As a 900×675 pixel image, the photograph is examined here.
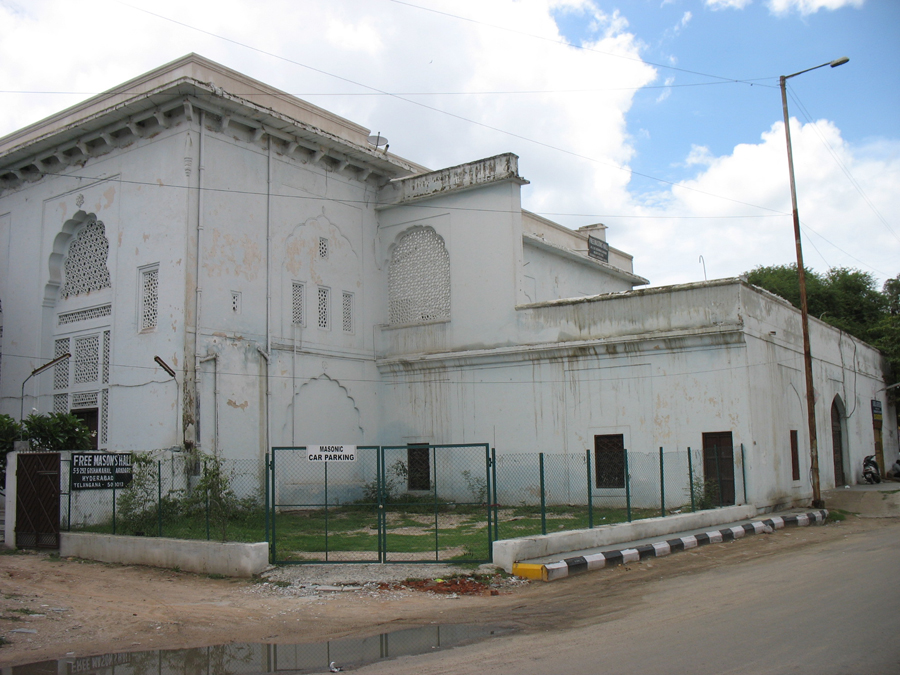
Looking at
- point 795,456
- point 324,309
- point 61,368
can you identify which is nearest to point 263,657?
point 324,309

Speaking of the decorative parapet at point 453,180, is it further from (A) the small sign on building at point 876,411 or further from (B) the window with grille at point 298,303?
→ (A) the small sign on building at point 876,411

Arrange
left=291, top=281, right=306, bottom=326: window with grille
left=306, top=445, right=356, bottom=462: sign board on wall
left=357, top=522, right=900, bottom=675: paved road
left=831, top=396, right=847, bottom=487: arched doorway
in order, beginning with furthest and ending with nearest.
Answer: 1. left=831, top=396, right=847, bottom=487: arched doorway
2. left=291, top=281, right=306, bottom=326: window with grille
3. left=306, top=445, right=356, bottom=462: sign board on wall
4. left=357, top=522, right=900, bottom=675: paved road

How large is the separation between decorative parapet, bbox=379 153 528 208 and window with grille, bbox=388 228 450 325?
3.64 feet

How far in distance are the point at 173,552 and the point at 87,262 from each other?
34.5ft

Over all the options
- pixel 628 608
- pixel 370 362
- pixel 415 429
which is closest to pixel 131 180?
pixel 370 362

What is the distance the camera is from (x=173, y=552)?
10938mm

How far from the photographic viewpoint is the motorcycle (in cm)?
2439

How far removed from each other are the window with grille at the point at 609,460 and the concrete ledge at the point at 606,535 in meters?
2.85

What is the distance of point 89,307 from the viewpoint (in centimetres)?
1825

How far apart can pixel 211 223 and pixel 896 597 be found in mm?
14585

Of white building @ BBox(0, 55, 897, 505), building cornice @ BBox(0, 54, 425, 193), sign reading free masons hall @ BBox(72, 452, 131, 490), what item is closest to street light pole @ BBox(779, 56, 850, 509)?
white building @ BBox(0, 55, 897, 505)

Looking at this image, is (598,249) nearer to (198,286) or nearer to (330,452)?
(198,286)

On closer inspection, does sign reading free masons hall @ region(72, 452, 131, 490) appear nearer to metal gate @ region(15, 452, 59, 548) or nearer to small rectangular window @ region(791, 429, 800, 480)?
metal gate @ region(15, 452, 59, 548)

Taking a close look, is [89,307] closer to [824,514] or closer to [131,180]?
[131,180]
